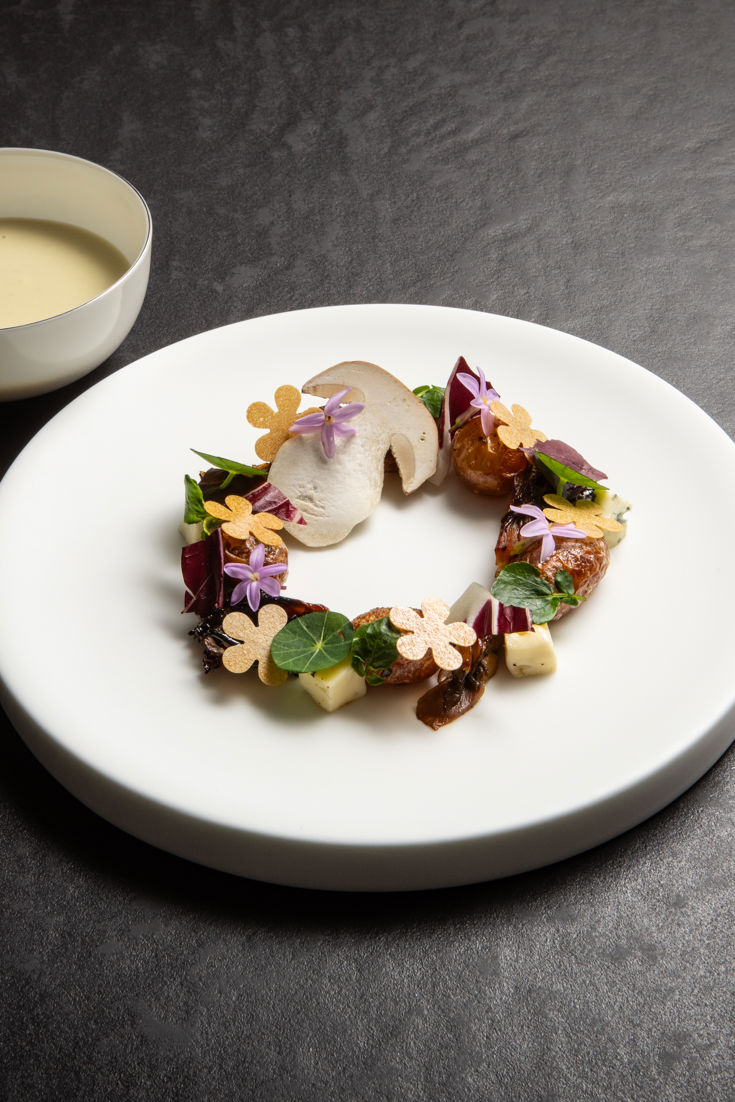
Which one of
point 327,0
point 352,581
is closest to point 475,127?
point 327,0

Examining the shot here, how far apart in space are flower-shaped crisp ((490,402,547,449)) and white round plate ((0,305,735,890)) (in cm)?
13

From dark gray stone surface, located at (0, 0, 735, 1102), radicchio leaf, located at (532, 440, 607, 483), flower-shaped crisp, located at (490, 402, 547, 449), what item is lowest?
dark gray stone surface, located at (0, 0, 735, 1102)

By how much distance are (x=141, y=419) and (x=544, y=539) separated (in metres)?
0.79

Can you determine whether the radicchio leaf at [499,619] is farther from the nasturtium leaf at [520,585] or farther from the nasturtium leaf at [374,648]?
the nasturtium leaf at [374,648]

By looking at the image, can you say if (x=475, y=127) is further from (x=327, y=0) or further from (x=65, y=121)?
(x=65, y=121)

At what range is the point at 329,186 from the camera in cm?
281

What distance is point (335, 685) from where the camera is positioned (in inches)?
Answer: 62.5

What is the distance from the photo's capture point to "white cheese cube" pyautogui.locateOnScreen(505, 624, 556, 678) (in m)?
1.63

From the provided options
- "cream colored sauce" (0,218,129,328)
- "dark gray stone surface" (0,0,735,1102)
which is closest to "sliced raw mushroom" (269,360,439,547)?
"dark gray stone surface" (0,0,735,1102)

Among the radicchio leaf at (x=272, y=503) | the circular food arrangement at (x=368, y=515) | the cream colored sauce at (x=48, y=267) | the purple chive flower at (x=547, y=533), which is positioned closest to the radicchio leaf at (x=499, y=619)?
the circular food arrangement at (x=368, y=515)

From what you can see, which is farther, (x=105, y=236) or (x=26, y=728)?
(x=105, y=236)

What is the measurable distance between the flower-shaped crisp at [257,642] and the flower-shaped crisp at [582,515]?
1.50 feet

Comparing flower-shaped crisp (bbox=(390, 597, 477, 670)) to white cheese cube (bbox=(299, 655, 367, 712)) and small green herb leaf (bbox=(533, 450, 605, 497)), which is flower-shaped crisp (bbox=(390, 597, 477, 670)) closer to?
white cheese cube (bbox=(299, 655, 367, 712))

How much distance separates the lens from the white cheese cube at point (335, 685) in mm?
1591
